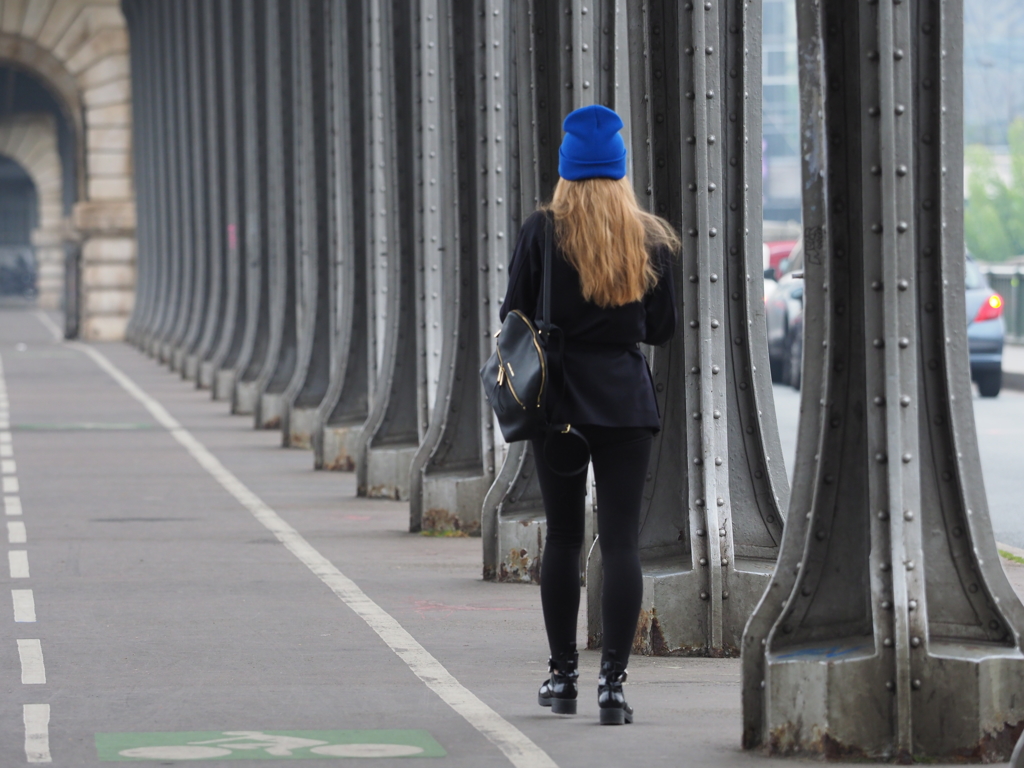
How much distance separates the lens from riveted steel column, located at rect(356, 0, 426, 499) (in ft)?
50.8

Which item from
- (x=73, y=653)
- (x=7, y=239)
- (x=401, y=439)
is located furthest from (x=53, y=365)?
(x=7, y=239)

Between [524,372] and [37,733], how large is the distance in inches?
72.8

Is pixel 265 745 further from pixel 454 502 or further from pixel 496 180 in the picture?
pixel 496 180

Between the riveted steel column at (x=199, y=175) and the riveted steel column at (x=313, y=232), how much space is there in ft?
50.3

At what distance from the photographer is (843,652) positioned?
6.27 metres

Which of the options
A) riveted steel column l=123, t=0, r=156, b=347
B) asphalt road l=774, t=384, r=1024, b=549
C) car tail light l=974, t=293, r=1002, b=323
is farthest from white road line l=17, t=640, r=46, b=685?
riveted steel column l=123, t=0, r=156, b=347

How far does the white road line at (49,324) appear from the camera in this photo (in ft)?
188

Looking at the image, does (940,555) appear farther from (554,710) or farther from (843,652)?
(554,710)

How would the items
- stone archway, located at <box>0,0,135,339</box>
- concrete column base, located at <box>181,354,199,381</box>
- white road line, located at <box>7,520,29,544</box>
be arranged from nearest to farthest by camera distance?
white road line, located at <box>7,520,29,544</box> → concrete column base, located at <box>181,354,199,381</box> → stone archway, located at <box>0,0,135,339</box>

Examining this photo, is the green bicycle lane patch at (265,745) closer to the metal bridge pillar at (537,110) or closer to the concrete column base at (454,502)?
the metal bridge pillar at (537,110)

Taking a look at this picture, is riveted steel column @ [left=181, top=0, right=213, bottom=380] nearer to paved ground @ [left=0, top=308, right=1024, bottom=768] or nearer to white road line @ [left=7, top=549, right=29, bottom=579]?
paved ground @ [left=0, top=308, right=1024, bottom=768]

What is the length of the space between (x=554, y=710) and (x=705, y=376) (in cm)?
208

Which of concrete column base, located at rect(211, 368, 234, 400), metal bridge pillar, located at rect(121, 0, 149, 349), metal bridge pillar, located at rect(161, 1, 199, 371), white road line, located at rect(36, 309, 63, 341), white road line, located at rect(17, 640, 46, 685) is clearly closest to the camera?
white road line, located at rect(17, 640, 46, 685)

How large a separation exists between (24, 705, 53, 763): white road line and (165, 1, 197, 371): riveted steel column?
108ft
